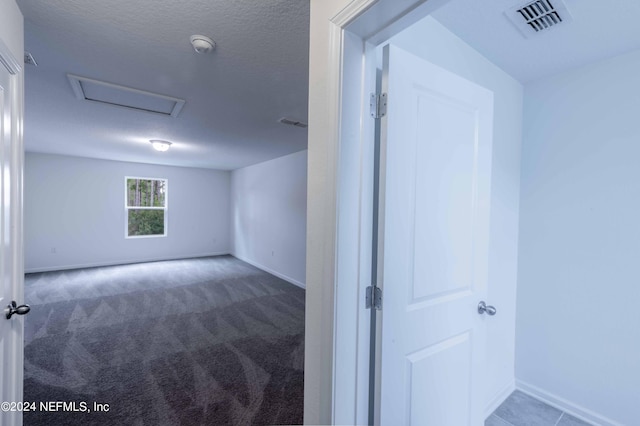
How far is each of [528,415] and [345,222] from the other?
2.20 meters

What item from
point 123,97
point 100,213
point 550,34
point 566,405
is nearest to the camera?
point 550,34

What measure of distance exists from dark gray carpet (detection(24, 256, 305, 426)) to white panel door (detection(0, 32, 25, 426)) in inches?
32.5

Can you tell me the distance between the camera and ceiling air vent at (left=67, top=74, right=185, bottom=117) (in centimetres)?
217

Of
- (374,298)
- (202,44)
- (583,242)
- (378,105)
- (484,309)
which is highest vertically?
(202,44)

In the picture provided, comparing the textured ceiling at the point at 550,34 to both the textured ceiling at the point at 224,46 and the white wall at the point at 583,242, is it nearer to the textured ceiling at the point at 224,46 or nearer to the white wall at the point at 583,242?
the textured ceiling at the point at 224,46

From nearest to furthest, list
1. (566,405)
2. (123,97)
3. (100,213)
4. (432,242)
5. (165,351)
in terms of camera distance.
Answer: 1. (432,242)
2. (566,405)
3. (123,97)
4. (165,351)
5. (100,213)

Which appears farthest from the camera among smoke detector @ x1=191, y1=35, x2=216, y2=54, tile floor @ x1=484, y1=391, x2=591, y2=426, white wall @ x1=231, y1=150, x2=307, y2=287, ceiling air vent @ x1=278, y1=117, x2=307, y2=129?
white wall @ x1=231, y1=150, x2=307, y2=287

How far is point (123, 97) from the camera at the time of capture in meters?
2.45

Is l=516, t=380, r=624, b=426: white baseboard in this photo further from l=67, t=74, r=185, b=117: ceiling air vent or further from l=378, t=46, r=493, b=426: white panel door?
l=67, t=74, r=185, b=117: ceiling air vent

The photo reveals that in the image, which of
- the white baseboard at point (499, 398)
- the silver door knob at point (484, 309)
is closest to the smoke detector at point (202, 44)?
the silver door knob at point (484, 309)

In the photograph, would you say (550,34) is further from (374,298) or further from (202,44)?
(202,44)

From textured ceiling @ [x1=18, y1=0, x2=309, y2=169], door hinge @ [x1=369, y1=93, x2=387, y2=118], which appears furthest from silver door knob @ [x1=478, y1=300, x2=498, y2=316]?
textured ceiling @ [x1=18, y1=0, x2=309, y2=169]

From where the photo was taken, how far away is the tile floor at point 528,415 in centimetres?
183

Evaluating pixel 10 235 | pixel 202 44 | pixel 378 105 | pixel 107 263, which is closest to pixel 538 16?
pixel 378 105
